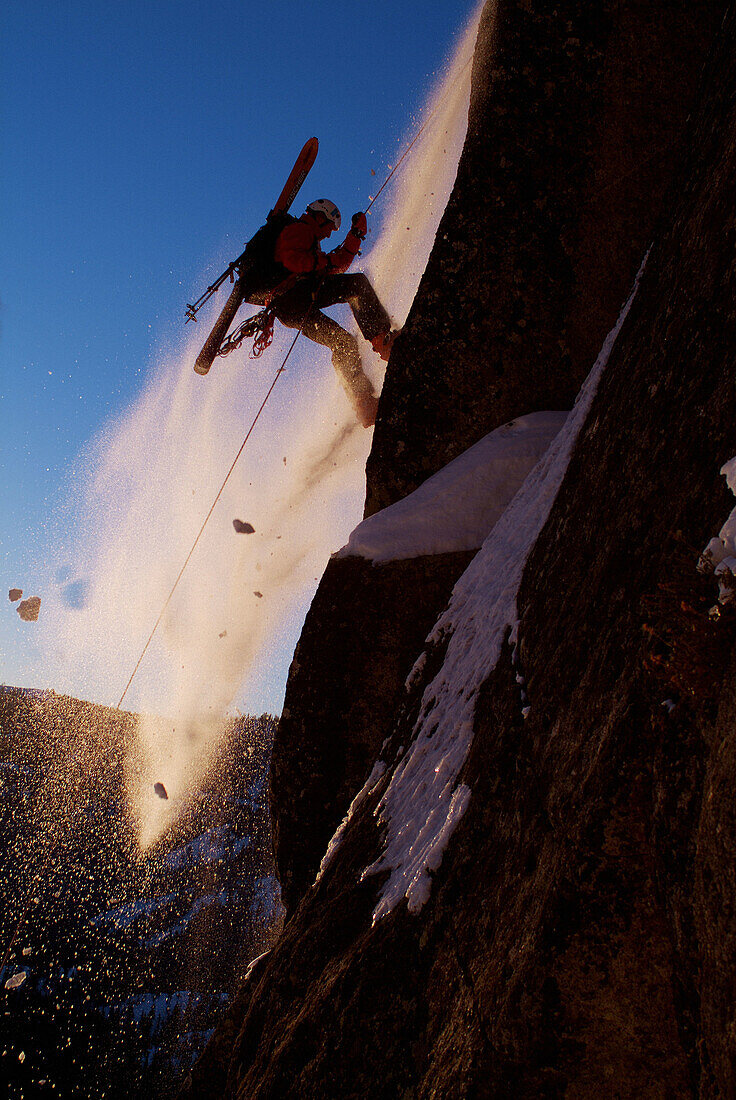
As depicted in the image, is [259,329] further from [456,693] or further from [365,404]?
[456,693]

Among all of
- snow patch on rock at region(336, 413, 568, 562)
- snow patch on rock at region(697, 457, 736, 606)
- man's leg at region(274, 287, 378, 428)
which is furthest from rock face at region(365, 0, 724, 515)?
snow patch on rock at region(697, 457, 736, 606)

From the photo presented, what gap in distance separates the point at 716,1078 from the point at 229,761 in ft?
148

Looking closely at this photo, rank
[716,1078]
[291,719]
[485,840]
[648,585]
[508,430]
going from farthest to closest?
[291,719] → [508,430] → [485,840] → [648,585] → [716,1078]

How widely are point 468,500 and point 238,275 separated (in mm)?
5275

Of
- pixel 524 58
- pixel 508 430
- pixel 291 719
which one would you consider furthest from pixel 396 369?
pixel 291 719

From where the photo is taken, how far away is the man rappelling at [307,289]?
24.7 feet

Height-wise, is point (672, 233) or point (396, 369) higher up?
point (672, 233)

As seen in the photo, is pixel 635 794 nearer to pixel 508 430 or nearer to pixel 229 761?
pixel 508 430

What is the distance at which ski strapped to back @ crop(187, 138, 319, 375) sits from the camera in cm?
801

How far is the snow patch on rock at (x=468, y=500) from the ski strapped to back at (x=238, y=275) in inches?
194

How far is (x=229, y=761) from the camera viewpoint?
141ft

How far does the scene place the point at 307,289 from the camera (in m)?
7.86

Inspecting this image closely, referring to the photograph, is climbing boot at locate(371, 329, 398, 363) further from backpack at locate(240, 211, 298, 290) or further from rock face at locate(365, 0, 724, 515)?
rock face at locate(365, 0, 724, 515)

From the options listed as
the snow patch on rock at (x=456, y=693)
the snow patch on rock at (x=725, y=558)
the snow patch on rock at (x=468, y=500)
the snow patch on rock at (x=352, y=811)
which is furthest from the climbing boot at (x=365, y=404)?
the snow patch on rock at (x=725, y=558)
